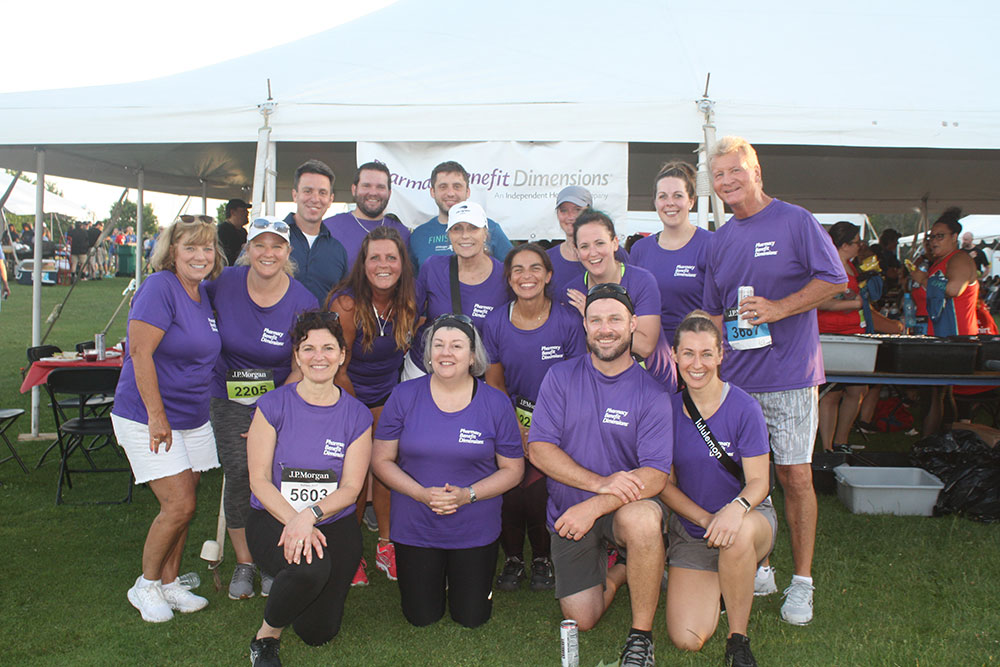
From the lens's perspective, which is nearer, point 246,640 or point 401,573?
point 246,640

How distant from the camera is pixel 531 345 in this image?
10.5ft

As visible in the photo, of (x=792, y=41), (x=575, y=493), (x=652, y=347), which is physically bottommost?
(x=575, y=493)

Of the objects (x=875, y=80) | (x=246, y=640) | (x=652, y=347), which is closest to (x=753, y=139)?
(x=875, y=80)

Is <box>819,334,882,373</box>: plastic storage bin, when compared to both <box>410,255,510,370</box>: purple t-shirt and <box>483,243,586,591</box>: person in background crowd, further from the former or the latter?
<box>410,255,510,370</box>: purple t-shirt

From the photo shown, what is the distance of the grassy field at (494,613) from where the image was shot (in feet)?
8.77

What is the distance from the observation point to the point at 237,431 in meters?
3.22

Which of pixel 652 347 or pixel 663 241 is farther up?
pixel 663 241

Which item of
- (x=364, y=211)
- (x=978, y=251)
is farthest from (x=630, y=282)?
(x=978, y=251)

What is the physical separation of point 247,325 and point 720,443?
198cm

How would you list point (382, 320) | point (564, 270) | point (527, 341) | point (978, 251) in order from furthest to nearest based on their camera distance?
point (978, 251), point (564, 270), point (382, 320), point (527, 341)

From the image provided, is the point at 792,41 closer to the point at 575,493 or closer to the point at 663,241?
the point at 663,241

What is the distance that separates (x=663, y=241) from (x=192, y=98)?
117 inches

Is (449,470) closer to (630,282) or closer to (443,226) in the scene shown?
(630,282)

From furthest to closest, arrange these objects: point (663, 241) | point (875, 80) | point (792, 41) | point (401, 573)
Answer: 1. point (792, 41)
2. point (875, 80)
3. point (663, 241)
4. point (401, 573)
